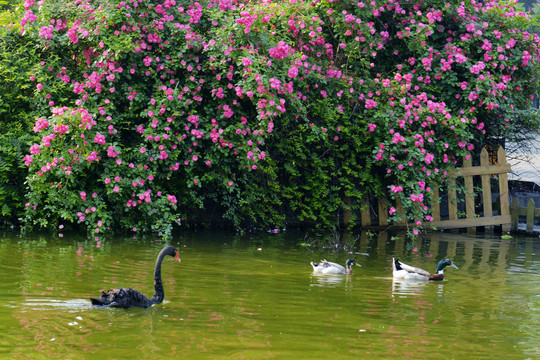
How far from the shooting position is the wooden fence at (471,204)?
15195 millimetres

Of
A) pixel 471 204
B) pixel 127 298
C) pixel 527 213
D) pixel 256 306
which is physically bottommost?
pixel 256 306

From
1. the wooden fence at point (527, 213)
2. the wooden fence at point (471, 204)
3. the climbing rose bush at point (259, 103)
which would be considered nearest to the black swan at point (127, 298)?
the climbing rose bush at point (259, 103)

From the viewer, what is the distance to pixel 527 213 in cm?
1568

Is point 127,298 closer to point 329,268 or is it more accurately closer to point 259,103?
point 329,268

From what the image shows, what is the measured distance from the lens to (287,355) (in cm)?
577

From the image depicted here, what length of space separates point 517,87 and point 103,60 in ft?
28.2

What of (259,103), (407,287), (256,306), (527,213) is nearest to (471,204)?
(527,213)

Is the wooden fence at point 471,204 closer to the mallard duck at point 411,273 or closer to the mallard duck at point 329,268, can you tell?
the mallard duck at point 411,273

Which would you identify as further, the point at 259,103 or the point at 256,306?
the point at 259,103

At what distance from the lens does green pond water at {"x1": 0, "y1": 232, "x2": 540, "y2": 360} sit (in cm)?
597

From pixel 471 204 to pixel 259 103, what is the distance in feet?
19.5

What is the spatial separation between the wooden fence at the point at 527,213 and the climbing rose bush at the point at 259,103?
1642 mm

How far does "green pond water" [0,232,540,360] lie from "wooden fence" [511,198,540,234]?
3491 mm

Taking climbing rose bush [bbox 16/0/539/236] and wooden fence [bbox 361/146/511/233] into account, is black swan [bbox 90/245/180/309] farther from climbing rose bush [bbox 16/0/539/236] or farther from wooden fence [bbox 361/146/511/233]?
wooden fence [bbox 361/146/511/233]
